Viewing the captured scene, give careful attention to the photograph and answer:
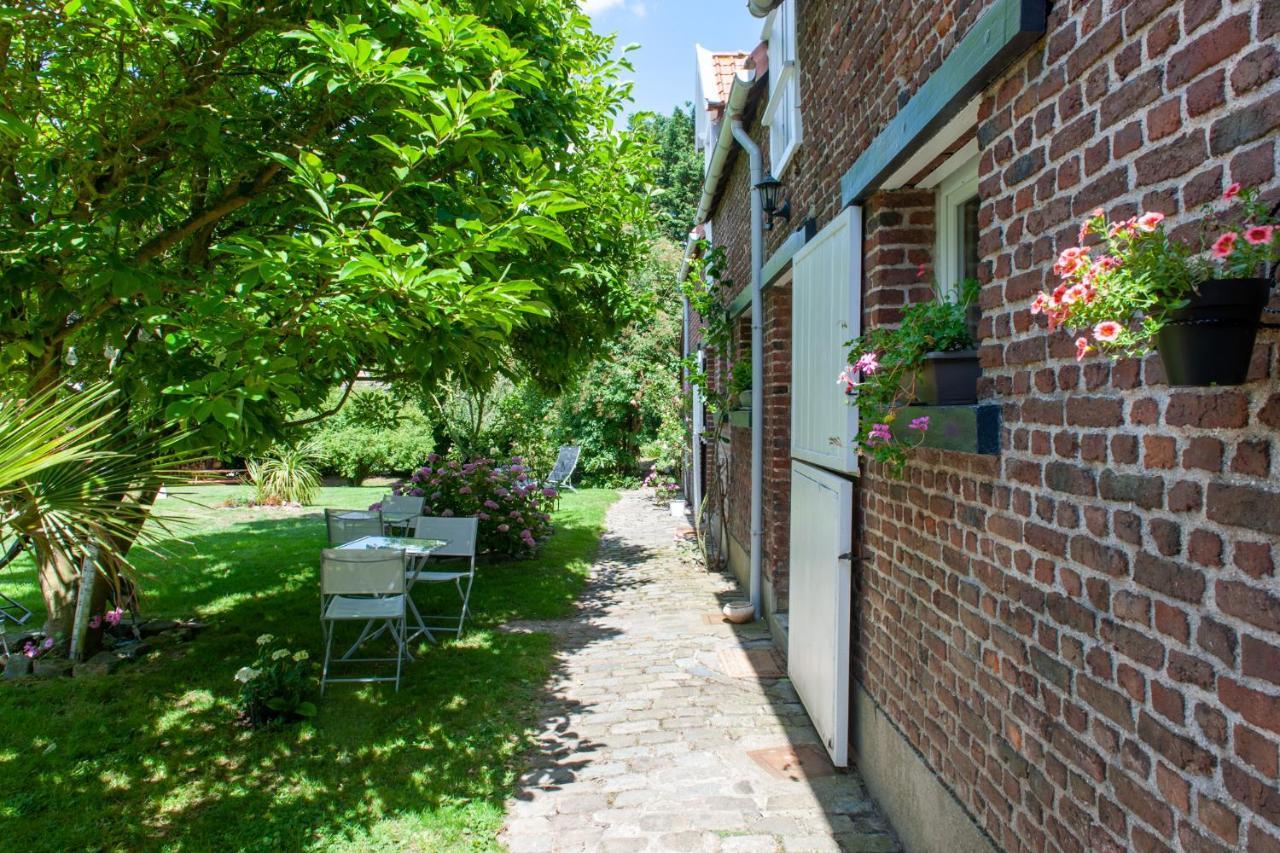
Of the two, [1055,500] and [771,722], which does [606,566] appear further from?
[1055,500]

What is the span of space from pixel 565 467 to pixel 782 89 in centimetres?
1276

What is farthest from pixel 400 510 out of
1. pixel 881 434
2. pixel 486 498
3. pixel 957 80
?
pixel 957 80

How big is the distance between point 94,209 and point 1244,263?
4678 millimetres

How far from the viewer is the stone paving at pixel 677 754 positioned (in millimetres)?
3490

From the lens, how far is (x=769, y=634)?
6.50 meters

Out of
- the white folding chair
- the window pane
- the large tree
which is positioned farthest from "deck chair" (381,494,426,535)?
the window pane

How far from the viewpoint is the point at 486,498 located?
9602mm

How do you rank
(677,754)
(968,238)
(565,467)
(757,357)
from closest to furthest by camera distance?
(968,238) < (677,754) < (757,357) < (565,467)

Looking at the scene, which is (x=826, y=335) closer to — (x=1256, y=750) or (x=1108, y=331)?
(x=1108, y=331)

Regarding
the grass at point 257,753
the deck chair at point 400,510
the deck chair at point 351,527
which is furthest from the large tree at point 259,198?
the deck chair at point 400,510

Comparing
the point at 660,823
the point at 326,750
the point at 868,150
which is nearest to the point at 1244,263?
the point at 868,150

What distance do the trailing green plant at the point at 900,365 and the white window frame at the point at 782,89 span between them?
254 centimetres

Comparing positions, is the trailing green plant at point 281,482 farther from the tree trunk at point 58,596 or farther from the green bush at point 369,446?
→ the tree trunk at point 58,596

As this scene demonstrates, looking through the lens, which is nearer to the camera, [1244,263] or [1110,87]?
[1244,263]
